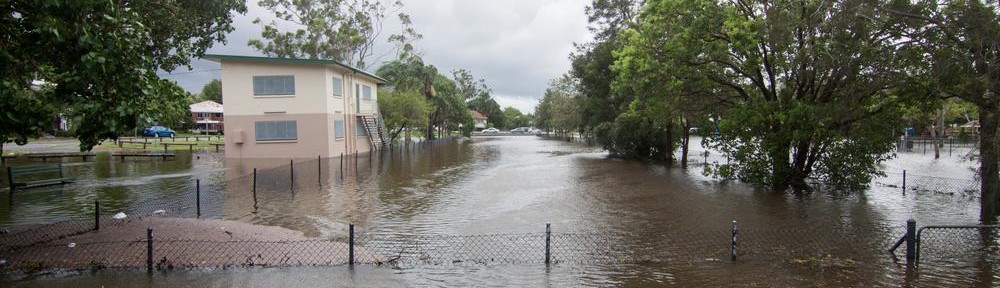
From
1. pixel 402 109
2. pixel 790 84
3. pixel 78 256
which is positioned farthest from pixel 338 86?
pixel 78 256

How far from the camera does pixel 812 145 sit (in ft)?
61.3

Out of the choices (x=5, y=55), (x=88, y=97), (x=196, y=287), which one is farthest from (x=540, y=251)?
(x=5, y=55)

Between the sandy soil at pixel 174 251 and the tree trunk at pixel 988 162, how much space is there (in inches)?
420

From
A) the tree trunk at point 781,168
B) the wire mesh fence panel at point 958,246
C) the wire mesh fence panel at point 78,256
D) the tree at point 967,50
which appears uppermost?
the tree at point 967,50

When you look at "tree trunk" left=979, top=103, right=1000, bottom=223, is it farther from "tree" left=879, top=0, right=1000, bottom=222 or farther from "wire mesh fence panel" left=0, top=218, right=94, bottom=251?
"wire mesh fence panel" left=0, top=218, right=94, bottom=251

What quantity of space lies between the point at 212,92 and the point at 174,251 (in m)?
94.9

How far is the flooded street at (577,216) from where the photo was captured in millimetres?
8383

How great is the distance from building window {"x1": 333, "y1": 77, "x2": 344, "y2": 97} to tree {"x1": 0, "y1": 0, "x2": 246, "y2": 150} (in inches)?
1063

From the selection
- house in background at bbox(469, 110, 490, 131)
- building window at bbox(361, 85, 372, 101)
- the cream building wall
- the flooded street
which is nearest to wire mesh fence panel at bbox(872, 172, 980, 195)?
the flooded street

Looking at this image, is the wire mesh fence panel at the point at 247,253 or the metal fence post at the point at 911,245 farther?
the metal fence post at the point at 911,245

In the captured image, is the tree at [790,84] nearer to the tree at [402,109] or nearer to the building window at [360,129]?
the building window at [360,129]

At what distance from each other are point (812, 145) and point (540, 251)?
1253 cm

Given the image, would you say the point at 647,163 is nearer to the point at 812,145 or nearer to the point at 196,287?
the point at 812,145

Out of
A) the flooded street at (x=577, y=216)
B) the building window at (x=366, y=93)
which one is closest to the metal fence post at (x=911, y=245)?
the flooded street at (x=577, y=216)
